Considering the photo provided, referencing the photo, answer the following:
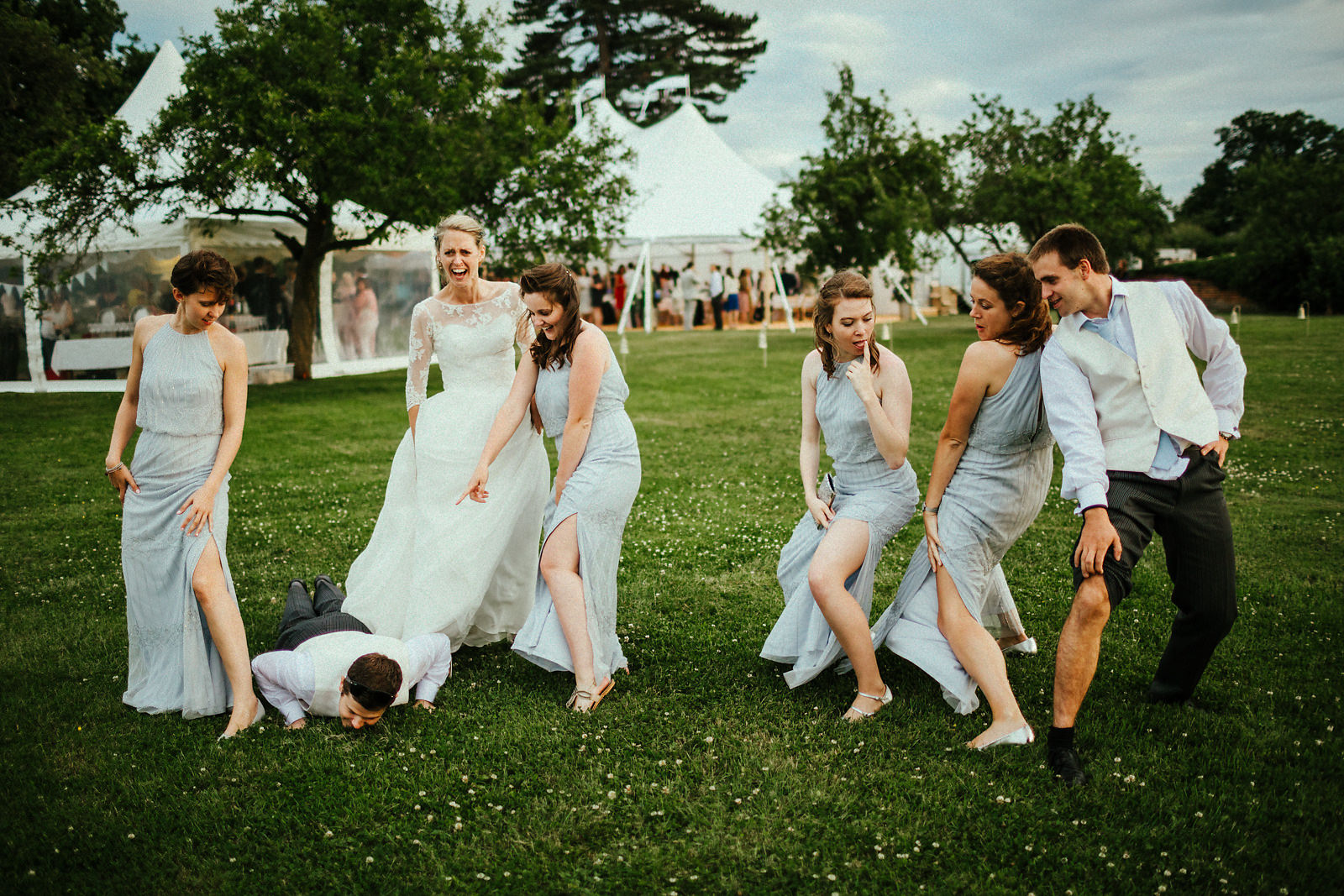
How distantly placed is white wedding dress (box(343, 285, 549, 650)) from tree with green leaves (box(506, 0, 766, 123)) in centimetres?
4909

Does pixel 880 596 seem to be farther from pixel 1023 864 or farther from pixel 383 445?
pixel 383 445

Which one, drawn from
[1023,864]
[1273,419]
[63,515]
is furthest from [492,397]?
[1273,419]

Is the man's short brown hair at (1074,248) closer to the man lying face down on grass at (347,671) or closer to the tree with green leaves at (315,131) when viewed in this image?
the man lying face down on grass at (347,671)

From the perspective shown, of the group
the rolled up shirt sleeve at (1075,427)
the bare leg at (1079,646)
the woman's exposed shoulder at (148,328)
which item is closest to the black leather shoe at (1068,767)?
the bare leg at (1079,646)

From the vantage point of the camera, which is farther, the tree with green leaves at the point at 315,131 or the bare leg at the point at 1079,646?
the tree with green leaves at the point at 315,131

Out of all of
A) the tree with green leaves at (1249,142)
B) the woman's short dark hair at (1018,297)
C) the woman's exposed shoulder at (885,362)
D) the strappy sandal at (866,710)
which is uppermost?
the tree with green leaves at (1249,142)

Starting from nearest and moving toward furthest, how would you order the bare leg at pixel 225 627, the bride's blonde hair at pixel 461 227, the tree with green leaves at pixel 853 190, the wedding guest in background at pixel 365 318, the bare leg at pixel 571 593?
1. the bare leg at pixel 225 627
2. the bare leg at pixel 571 593
3. the bride's blonde hair at pixel 461 227
4. the wedding guest in background at pixel 365 318
5. the tree with green leaves at pixel 853 190

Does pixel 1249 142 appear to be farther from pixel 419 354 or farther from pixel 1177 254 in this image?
pixel 419 354

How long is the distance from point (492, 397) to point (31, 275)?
16648 mm

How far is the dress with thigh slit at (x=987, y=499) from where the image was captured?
3.98 metres

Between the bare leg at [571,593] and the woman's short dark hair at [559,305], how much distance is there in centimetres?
82

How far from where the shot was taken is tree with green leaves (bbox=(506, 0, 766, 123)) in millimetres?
51094

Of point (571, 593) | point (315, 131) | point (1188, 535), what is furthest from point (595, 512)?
point (315, 131)

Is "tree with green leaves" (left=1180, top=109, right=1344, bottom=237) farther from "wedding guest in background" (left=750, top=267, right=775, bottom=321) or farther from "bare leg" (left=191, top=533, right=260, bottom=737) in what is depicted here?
"bare leg" (left=191, top=533, right=260, bottom=737)
